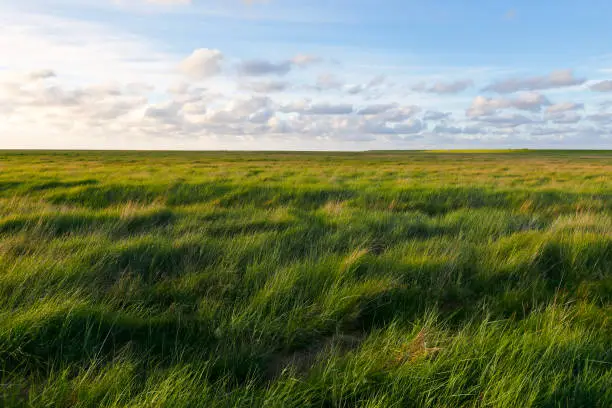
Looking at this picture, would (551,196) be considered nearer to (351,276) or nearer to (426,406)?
(351,276)

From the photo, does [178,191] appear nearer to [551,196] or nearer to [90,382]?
[90,382]

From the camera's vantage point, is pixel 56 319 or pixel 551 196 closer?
pixel 56 319

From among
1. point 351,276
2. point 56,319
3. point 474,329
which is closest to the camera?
point 56,319

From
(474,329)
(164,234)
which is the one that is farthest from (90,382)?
(164,234)

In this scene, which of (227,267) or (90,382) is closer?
(90,382)

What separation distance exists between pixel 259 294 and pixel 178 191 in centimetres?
830

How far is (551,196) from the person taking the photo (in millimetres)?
11367

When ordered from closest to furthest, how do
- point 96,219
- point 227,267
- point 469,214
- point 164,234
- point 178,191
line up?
point 227,267
point 164,234
point 96,219
point 469,214
point 178,191

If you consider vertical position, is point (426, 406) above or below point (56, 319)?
below

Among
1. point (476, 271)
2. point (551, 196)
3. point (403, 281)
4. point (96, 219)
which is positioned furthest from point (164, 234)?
point (551, 196)

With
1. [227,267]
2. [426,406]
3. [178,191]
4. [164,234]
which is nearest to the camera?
[426,406]

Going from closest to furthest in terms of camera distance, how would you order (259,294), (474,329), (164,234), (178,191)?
(474,329), (259,294), (164,234), (178,191)

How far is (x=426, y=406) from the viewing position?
216 centimetres

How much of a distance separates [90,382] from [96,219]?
5.19 metres
